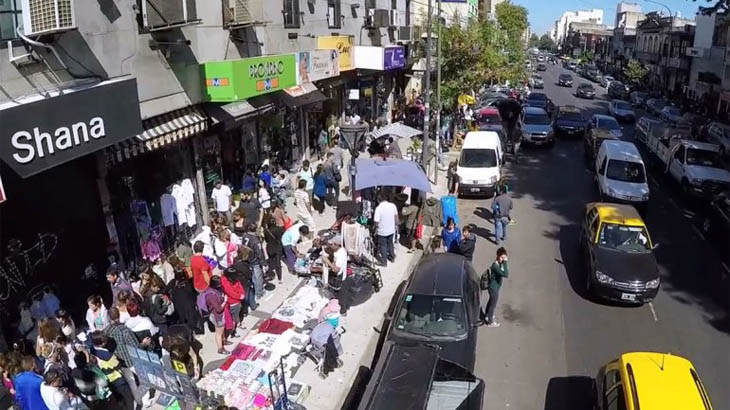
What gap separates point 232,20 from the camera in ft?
48.8

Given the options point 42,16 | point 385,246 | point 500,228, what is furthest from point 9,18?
point 500,228

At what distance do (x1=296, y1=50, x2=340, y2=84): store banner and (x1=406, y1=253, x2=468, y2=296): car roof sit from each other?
854 centimetres

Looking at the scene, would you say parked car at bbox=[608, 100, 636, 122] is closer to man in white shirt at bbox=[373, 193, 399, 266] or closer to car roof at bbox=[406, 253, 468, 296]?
man in white shirt at bbox=[373, 193, 399, 266]

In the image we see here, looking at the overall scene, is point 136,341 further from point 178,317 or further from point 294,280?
point 294,280

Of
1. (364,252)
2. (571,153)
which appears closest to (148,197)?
(364,252)

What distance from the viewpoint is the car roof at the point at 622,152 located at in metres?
18.9

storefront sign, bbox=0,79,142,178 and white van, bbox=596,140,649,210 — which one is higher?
storefront sign, bbox=0,79,142,178

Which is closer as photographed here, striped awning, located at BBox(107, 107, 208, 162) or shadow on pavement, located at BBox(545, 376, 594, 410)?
shadow on pavement, located at BBox(545, 376, 594, 410)

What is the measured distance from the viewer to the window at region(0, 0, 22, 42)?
8.00 metres

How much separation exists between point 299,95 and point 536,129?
1420 centimetres

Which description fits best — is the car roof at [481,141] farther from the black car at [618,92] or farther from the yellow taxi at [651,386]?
the black car at [618,92]

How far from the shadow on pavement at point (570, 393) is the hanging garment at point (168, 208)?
8.61 m

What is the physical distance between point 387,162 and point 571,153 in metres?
15.6

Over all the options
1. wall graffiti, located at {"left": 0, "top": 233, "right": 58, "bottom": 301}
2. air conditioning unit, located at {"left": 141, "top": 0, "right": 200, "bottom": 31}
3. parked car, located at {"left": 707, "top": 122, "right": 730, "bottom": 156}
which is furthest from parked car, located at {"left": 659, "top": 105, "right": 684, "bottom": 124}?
wall graffiti, located at {"left": 0, "top": 233, "right": 58, "bottom": 301}
